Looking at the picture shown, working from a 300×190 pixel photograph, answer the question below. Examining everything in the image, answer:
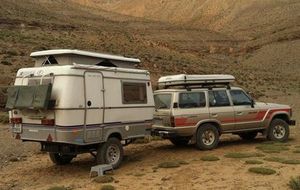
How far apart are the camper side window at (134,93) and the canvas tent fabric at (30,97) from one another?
7.88 ft

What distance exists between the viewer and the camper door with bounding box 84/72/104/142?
12.8 meters

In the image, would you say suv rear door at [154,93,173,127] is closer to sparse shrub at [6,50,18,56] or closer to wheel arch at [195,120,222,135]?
wheel arch at [195,120,222,135]

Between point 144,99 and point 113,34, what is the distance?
55.7 m

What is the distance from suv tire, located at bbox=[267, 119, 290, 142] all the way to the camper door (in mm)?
7147

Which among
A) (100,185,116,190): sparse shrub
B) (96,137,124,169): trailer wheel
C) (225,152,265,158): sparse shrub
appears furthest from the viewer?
(225,152,265,158): sparse shrub

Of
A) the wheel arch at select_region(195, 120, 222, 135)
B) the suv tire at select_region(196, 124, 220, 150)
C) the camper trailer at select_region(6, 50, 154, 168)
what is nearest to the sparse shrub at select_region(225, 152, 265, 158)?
the suv tire at select_region(196, 124, 220, 150)

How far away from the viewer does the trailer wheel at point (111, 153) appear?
13.5 metres

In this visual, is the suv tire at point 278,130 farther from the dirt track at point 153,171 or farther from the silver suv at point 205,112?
the dirt track at point 153,171

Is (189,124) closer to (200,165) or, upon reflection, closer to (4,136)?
(200,165)

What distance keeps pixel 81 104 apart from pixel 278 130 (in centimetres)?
829

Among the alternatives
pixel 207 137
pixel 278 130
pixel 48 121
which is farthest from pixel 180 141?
pixel 48 121

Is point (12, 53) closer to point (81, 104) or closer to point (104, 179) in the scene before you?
point (81, 104)

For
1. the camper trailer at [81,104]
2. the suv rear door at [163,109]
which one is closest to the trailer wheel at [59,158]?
the camper trailer at [81,104]

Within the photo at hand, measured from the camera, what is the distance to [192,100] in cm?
1600
